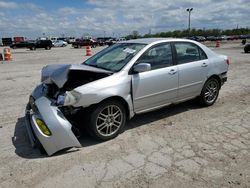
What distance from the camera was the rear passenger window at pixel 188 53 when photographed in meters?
5.12

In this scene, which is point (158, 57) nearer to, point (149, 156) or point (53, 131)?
point (149, 156)

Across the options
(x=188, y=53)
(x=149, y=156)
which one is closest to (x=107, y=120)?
(x=149, y=156)

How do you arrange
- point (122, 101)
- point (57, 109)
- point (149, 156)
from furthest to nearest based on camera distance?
point (122, 101), point (57, 109), point (149, 156)

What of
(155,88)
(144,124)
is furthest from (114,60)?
(144,124)

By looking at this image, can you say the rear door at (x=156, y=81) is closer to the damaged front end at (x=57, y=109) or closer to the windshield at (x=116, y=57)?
the windshield at (x=116, y=57)

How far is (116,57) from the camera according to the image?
481cm

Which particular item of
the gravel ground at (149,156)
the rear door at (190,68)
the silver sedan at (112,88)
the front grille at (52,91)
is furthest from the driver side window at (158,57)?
the front grille at (52,91)

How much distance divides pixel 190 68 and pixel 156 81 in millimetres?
1029

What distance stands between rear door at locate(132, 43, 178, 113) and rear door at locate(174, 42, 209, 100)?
189mm

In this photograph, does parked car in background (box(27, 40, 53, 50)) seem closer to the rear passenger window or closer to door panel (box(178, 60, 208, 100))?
the rear passenger window

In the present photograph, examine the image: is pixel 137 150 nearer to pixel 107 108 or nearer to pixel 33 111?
pixel 107 108

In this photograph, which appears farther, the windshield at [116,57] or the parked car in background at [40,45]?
the parked car in background at [40,45]

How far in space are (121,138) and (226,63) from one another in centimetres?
347

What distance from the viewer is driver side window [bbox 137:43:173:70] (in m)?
4.61
